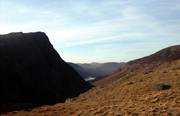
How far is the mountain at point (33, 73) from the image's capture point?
281ft

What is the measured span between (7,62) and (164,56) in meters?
63.2

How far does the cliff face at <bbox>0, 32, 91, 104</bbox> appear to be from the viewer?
8581 cm

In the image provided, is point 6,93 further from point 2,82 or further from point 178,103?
point 178,103

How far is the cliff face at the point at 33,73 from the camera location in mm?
85812

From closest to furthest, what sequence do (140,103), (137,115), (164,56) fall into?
1. (137,115)
2. (140,103)
3. (164,56)

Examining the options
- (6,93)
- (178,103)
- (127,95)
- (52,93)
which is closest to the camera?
(178,103)

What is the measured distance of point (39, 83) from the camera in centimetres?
9300

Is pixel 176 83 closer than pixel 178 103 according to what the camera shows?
No

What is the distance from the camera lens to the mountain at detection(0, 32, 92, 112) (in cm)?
8575

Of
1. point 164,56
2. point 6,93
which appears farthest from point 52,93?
point 164,56

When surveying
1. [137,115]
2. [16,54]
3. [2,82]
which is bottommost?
[137,115]

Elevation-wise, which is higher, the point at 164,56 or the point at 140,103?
the point at 164,56

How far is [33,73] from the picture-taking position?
94688mm

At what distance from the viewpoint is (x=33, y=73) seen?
94.7 m
